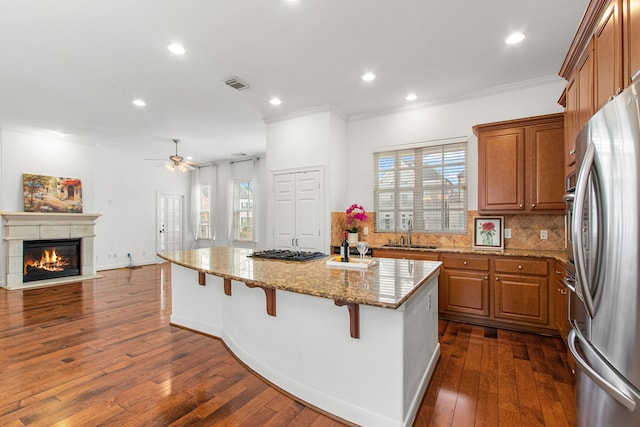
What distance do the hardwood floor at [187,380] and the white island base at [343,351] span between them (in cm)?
13

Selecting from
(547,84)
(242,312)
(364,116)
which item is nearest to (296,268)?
(242,312)

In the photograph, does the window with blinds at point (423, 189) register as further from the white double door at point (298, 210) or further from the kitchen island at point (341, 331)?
the kitchen island at point (341, 331)

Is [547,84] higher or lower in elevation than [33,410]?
higher

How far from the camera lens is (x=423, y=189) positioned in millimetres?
4676

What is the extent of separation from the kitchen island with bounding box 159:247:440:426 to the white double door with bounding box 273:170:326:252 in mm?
2051

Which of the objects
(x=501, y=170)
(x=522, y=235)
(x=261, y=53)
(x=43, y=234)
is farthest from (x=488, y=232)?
(x=43, y=234)

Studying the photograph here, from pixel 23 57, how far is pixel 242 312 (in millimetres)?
3549

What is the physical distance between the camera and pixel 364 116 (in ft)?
16.8

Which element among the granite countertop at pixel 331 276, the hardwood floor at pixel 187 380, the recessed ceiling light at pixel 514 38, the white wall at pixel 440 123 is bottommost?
the hardwood floor at pixel 187 380

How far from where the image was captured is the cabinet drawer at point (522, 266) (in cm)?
340

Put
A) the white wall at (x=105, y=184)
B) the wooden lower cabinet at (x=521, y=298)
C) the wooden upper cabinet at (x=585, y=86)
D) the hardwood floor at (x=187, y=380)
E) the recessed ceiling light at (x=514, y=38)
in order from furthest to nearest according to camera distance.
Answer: the white wall at (x=105, y=184)
the wooden lower cabinet at (x=521, y=298)
the recessed ceiling light at (x=514, y=38)
the wooden upper cabinet at (x=585, y=86)
the hardwood floor at (x=187, y=380)

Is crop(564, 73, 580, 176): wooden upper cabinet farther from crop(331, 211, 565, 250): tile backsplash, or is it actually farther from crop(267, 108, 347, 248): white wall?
crop(267, 108, 347, 248): white wall

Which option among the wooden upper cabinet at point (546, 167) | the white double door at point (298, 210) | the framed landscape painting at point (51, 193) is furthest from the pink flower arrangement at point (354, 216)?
the framed landscape painting at point (51, 193)

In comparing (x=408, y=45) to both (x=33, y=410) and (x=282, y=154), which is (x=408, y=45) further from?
(x=33, y=410)
